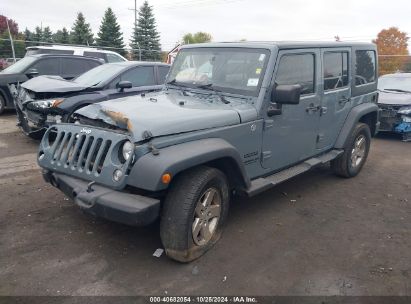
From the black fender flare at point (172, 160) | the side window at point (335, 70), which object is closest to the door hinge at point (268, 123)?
the black fender flare at point (172, 160)

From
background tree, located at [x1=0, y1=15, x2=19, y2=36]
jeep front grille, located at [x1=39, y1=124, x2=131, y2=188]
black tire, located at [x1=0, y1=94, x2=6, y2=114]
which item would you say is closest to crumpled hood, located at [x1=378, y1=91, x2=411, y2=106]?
jeep front grille, located at [x1=39, y1=124, x2=131, y2=188]

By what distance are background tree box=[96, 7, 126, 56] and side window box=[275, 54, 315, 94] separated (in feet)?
135

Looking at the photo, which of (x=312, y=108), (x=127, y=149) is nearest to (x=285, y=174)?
(x=312, y=108)

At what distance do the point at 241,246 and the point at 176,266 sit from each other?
2.47 ft

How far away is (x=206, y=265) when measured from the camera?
11.7ft

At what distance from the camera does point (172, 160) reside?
124 inches

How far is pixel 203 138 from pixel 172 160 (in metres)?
0.57

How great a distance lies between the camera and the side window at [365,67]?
5926 millimetres

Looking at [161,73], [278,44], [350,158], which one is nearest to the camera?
[278,44]

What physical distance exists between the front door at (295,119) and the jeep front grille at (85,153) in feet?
5.66

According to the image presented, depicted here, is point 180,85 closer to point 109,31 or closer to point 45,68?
point 45,68

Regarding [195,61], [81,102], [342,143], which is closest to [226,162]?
[195,61]

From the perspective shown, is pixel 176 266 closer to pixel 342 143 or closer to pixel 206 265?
pixel 206 265

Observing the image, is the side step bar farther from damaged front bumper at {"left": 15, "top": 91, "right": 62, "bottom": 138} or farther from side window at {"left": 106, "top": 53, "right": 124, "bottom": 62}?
side window at {"left": 106, "top": 53, "right": 124, "bottom": 62}
